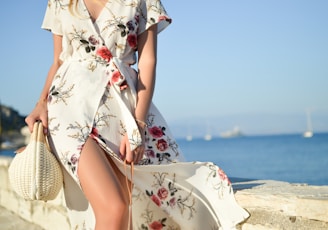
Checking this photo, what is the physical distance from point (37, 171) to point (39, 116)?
10.9 inches

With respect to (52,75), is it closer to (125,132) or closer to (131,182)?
(125,132)

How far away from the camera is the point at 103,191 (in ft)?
5.75

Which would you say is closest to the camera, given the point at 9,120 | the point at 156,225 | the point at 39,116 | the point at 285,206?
the point at 285,206

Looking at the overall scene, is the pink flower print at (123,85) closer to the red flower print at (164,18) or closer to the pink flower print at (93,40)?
the pink flower print at (93,40)

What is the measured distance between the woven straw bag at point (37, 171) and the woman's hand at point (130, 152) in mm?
286

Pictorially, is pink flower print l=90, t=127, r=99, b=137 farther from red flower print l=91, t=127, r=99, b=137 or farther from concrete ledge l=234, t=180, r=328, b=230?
concrete ledge l=234, t=180, r=328, b=230

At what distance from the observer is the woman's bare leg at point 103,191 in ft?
5.70

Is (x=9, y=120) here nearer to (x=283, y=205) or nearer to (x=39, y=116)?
(x=39, y=116)

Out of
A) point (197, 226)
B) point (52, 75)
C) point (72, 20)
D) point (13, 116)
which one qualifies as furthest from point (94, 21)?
point (13, 116)

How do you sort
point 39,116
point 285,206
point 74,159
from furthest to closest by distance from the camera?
point 39,116
point 285,206
point 74,159

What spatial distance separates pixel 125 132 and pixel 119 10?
561mm

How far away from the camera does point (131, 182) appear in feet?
6.53

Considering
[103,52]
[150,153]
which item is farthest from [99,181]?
[103,52]

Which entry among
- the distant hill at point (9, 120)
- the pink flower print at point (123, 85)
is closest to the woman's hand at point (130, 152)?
the pink flower print at point (123, 85)
